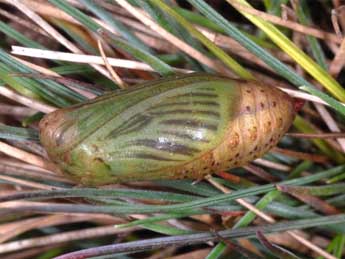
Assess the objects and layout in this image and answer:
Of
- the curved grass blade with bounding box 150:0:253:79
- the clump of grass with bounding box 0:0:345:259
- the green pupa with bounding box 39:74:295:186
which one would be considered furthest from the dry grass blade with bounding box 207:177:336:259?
the curved grass blade with bounding box 150:0:253:79

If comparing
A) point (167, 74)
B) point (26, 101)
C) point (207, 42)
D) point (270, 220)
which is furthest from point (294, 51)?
point (26, 101)

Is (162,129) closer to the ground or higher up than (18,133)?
closer to the ground

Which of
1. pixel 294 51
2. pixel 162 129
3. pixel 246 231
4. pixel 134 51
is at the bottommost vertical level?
pixel 246 231

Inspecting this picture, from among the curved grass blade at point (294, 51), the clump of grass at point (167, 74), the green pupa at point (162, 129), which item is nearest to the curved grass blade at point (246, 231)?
the clump of grass at point (167, 74)

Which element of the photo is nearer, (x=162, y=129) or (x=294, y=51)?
(x=162, y=129)

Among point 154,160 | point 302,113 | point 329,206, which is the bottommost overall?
point 329,206

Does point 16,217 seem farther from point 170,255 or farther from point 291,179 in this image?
point 291,179

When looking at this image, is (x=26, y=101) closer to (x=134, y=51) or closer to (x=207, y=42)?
(x=134, y=51)

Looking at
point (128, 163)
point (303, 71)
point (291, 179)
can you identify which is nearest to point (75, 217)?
point (128, 163)
